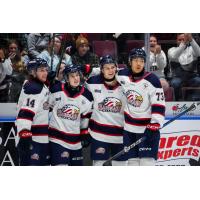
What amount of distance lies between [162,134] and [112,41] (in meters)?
1.03

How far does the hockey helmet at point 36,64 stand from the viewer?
4.68 meters

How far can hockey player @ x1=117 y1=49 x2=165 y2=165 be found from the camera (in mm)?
4688

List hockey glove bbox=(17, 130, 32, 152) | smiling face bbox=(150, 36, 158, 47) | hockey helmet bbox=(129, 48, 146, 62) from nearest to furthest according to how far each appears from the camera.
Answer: hockey glove bbox=(17, 130, 32, 152)
hockey helmet bbox=(129, 48, 146, 62)
smiling face bbox=(150, 36, 158, 47)

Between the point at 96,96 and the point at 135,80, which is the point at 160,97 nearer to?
the point at 135,80

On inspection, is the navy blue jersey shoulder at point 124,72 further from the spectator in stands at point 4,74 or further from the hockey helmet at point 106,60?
the spectator in stands at point 4,74

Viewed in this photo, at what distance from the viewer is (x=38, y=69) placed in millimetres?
4680

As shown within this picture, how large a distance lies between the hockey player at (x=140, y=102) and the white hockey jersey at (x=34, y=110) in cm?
74

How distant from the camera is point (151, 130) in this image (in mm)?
4688

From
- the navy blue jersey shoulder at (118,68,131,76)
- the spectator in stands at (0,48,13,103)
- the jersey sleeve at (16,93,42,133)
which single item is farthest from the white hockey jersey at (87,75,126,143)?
the spectator in stands at (0,48,13,103)

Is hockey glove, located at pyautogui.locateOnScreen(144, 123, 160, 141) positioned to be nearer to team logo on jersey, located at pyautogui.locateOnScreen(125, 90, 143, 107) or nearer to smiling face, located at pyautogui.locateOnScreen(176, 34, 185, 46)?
team logo on jersey, located at pyautogui.locateOnScreen(125, 90, 143, 107)

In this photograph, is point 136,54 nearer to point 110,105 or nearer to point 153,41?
point 153,41

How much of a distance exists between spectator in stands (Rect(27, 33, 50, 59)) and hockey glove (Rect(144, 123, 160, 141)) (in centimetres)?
125

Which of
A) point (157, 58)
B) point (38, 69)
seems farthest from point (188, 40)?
point (38, 69)

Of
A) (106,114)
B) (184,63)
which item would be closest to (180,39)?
(184,63)
